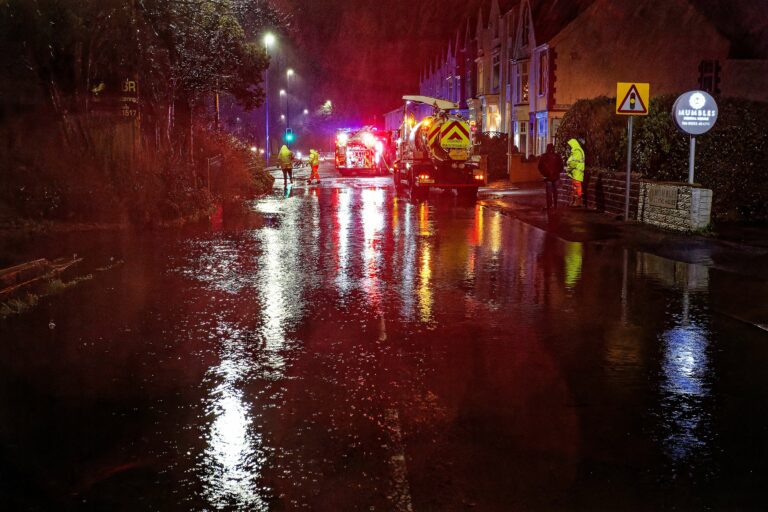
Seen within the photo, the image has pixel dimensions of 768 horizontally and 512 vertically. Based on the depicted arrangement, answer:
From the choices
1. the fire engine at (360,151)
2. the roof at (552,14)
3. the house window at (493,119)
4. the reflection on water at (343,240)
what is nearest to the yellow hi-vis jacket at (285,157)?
the reflection on water at (343,240)

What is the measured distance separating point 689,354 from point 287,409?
12.6 ft

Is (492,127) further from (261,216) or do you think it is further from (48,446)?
(48,446)

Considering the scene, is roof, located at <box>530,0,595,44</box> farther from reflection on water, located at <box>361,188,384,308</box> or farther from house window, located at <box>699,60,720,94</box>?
reflection on water, located at <box>361,188,384,308</box>

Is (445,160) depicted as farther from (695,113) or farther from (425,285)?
(425,285)

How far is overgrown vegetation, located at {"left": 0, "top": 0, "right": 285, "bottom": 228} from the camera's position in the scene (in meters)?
18.0

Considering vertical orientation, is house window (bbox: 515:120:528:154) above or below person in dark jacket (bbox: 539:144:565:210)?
above

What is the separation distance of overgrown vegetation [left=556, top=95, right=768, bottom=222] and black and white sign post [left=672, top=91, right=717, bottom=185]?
1.07m

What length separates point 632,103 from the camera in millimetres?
17500

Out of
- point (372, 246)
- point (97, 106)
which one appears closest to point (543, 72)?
point (97, 106)

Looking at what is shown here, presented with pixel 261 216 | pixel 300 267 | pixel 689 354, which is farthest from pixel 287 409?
pixel 261 216

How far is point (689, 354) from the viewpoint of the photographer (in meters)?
7.61

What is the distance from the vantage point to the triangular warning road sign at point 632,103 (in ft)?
57.2

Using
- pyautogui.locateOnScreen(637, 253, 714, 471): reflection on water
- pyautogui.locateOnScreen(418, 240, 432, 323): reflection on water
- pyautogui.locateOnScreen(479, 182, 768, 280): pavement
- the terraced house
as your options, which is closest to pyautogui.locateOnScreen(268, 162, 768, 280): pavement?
pyautogui.locateOnScreen(479, 182, 768, 280): pavement

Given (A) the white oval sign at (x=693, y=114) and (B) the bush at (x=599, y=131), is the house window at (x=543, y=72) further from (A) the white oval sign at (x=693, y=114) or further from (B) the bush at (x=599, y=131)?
(A) the white oval sign at (x=693, y=114)
